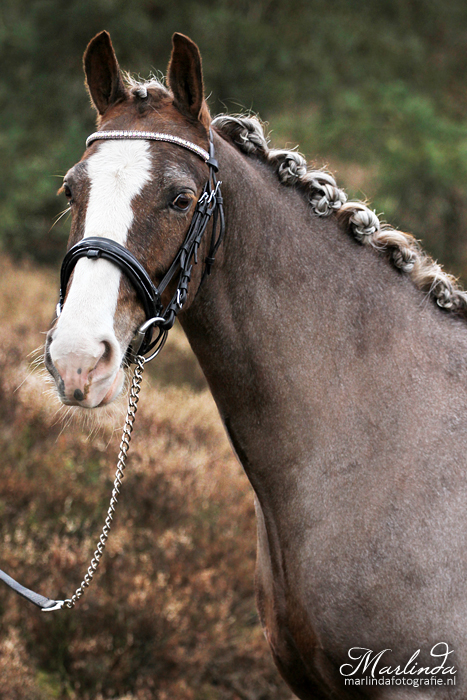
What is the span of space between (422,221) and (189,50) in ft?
36.9

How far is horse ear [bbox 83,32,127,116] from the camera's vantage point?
2376mm

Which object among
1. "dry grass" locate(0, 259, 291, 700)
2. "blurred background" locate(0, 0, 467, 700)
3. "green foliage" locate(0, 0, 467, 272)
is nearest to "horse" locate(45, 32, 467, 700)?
"blurred background" locate(0, 0, 467, 700)

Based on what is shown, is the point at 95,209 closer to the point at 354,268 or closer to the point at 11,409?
the point at 354,268

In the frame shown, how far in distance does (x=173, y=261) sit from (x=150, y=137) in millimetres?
454

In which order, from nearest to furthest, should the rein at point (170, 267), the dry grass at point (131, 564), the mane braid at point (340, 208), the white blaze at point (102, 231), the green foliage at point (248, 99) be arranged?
1. the white blaze at point (102, 231)
2. the rein at point (170, 267)
3. the mane braid at point (340, 208)
4. the dry grass at point (131, 564)
5. the green foliage at point (248, 99)

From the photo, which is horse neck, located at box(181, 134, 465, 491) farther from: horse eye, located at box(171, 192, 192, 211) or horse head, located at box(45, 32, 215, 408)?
horse eye, located at box(171, 192, 192, 211)

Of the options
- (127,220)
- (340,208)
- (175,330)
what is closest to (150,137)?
(127,220)

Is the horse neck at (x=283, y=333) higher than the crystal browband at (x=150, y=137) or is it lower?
lower

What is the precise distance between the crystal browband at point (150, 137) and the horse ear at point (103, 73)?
1.08 feet

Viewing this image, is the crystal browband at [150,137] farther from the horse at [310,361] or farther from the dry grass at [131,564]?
the dry grass at [131,564]

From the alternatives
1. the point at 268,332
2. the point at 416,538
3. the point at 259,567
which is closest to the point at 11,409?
the point at 259,567

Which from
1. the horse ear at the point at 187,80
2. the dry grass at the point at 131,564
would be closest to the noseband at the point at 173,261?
the horse ear at the point at 187,80

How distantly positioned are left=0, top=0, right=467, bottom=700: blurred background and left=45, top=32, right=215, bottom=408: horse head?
45 cm

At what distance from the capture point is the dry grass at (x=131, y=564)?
402 cm
